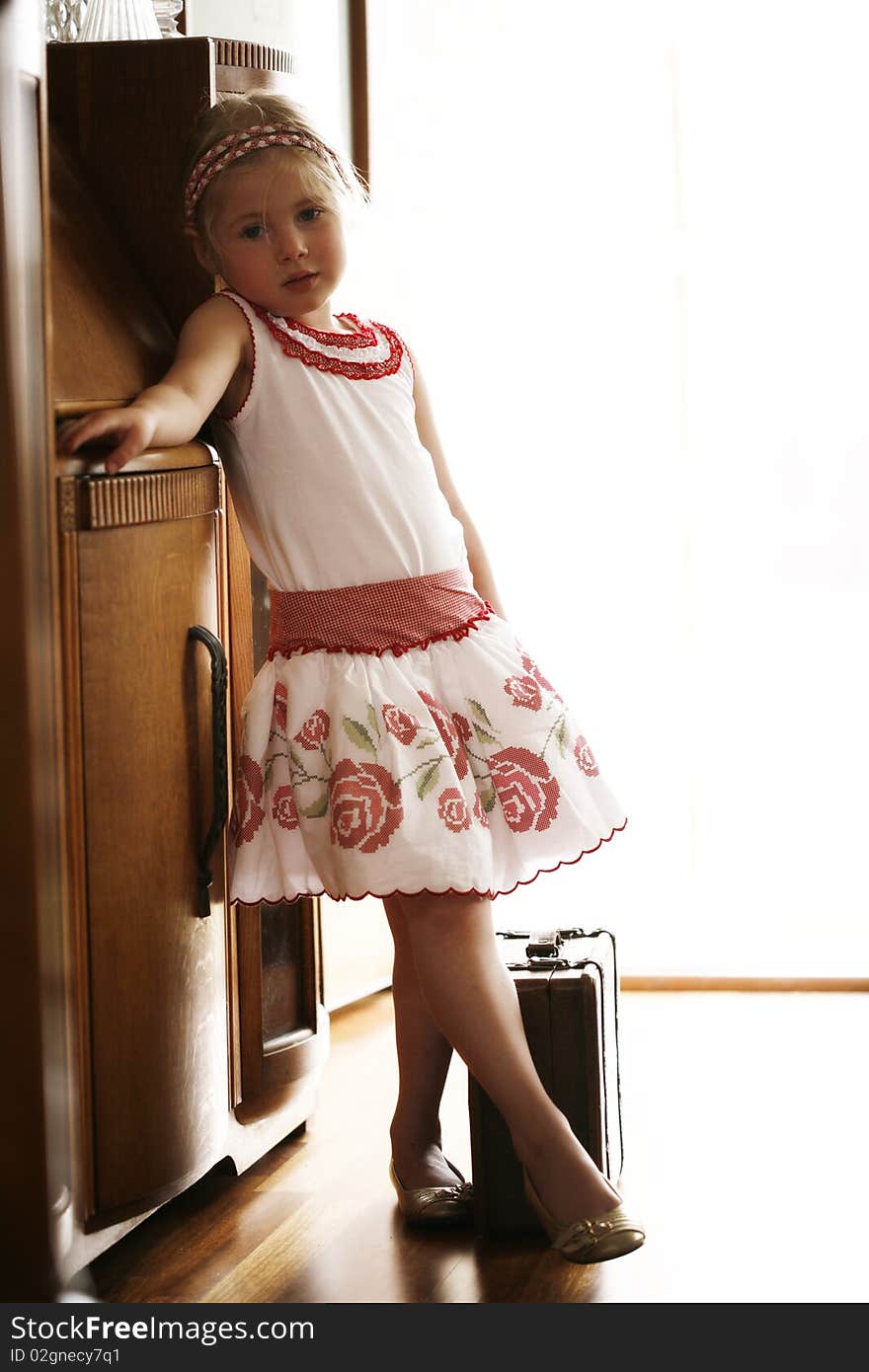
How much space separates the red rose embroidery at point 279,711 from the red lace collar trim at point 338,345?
35cm

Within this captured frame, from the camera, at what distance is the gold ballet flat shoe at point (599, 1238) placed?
1529 millimetres

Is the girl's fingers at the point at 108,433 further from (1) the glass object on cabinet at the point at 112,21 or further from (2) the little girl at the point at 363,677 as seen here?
(1) the glass object on cabinet at the point at 112,21

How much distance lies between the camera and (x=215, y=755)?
1619 mm

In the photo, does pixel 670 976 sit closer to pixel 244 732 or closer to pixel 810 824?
pixel 810 824

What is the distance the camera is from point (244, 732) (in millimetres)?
1662

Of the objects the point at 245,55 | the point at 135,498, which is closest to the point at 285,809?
the point at 135,498

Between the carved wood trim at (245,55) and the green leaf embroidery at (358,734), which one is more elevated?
the carved wood trim at (245,55)

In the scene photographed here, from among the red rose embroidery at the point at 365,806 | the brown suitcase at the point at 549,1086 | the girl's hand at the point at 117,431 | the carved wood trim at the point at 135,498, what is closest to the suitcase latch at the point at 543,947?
the brown suitcase at the point at 549,1086

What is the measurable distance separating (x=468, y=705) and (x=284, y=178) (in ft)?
1.92

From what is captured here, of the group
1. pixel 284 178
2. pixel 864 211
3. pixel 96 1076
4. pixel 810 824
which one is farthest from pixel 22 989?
pixel 864 211

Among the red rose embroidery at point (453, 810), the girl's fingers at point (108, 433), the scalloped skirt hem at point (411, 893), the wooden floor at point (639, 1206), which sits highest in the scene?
the girl's fingers at point (108, 433)

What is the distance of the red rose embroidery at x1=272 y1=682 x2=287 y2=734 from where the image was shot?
1.64 m

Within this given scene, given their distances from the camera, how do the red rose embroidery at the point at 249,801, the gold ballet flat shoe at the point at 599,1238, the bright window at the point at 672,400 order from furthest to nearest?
the bright window at the point at 672,400 < the red rose embroidery at the point at 249,801 < the gold ballet flat shoe at the point at 599,1238

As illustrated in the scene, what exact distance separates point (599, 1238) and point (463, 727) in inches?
20.8
